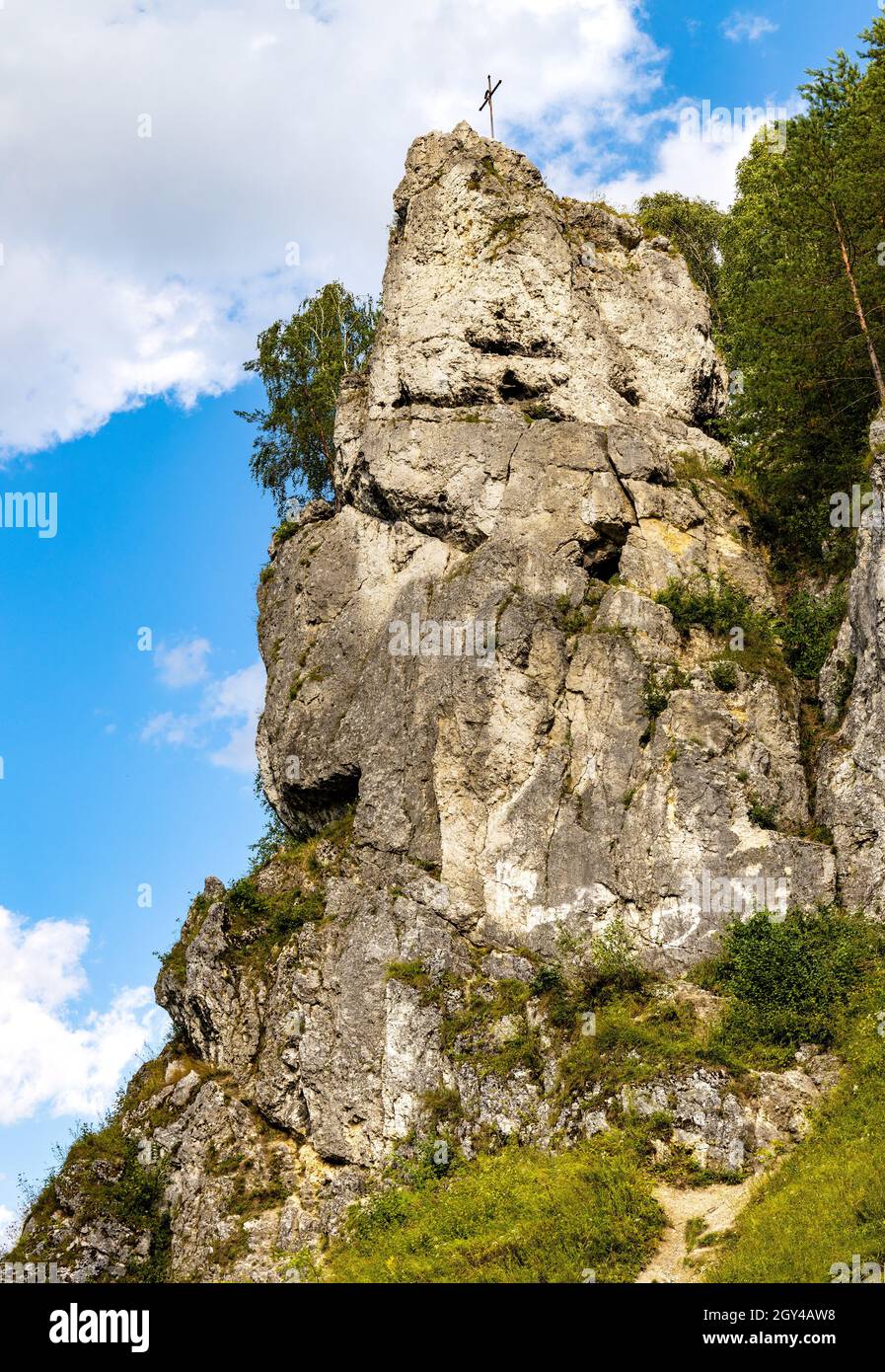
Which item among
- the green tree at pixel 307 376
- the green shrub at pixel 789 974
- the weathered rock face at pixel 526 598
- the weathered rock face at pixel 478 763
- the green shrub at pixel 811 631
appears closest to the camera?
the green shrub at pixel 789 974

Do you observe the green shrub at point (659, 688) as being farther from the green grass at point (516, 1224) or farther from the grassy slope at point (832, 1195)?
the green grass at point (516, 1224)

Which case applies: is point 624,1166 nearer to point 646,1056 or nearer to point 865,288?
point 646,1056

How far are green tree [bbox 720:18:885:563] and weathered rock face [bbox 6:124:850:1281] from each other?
87.0 inches

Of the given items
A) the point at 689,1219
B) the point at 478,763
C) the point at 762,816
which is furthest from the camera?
the point at 478,763

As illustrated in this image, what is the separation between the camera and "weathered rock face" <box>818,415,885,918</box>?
24.3 metres

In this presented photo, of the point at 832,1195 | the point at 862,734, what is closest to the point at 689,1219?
the point at 832,1195

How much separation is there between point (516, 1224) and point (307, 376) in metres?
31.5

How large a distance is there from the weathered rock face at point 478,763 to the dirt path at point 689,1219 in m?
0.76

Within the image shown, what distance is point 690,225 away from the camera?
178ft

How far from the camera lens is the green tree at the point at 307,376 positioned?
144ft

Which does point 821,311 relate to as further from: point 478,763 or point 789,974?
point 789,974

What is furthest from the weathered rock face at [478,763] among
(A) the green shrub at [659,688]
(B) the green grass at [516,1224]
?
(B) the green grass at [516,1224]

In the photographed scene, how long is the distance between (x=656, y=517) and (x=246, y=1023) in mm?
15729

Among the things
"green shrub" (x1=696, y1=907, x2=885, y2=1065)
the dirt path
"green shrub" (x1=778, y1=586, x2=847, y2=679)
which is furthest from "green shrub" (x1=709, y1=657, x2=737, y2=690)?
the dirt path
